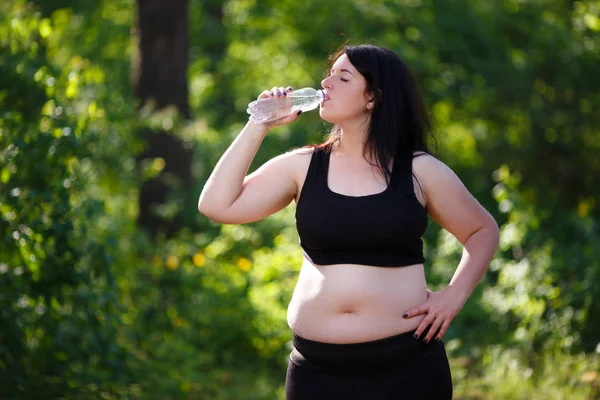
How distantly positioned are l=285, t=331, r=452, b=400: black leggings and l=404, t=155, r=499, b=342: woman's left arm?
8 cm

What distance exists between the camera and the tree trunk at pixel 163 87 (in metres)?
8.62

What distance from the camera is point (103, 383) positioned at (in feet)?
A: 15.3

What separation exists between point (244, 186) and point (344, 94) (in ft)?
1.49

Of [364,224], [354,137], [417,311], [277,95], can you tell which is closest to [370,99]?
[354,137]

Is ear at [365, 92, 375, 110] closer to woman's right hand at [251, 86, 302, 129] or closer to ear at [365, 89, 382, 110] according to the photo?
ear at [365, 89, 382, 110]

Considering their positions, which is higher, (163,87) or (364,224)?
(364,224)

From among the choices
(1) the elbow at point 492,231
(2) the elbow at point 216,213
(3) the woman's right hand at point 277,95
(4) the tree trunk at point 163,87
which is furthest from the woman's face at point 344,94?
(4) the tree trunk at point 163,87

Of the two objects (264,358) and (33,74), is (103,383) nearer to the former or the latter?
(33,74)

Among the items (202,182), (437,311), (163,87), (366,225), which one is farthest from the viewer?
(202,182)

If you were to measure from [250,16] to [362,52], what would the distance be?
408 inches

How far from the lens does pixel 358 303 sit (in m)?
2.86

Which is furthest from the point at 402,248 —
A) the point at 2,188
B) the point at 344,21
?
the point at 344,21

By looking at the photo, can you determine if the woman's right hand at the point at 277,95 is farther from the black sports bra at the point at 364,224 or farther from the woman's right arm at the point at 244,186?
the black sports bra at the point at 364,224

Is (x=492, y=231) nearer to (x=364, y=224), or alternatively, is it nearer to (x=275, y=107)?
(x=364, y=224)
